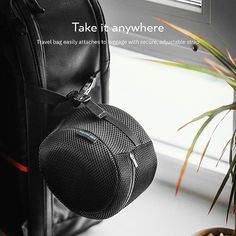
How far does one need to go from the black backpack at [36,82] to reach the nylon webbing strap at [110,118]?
67mm

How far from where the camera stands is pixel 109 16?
165cm

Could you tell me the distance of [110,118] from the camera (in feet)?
4.25

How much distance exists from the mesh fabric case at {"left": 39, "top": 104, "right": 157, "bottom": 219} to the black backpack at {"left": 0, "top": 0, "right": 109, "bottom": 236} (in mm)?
62

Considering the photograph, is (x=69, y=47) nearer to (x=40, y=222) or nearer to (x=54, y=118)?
(x=54, y=118)

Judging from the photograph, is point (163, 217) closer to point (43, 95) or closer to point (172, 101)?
point (172, 101)

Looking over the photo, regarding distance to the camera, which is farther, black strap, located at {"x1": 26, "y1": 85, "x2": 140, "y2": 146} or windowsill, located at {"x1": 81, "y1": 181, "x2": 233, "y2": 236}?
windowsill, located at {"x1": 81, "y1": 181, "x2": 233, "y2": 236}

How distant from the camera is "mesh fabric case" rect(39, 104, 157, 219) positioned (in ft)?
4.08

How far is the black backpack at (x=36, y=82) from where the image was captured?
1.28 m

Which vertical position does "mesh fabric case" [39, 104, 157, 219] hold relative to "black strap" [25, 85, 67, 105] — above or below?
below

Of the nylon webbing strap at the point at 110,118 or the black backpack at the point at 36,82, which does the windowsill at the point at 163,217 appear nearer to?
the black backpack at the point at 36,82

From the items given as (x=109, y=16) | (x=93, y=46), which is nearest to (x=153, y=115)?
(x=109, y=16)

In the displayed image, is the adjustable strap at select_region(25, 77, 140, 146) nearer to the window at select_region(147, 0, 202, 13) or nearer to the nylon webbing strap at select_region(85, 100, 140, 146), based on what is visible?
the nylon webbing strap at select_region(85, 100, 140, 146)

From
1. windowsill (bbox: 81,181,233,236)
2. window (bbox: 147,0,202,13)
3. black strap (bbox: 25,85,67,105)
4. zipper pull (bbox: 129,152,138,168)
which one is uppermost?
window (bbox: 147,0,202,13)

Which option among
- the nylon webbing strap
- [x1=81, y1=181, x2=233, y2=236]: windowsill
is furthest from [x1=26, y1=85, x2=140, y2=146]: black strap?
[x1=81, y1=181, x2=233, y2=236]: windowsill
